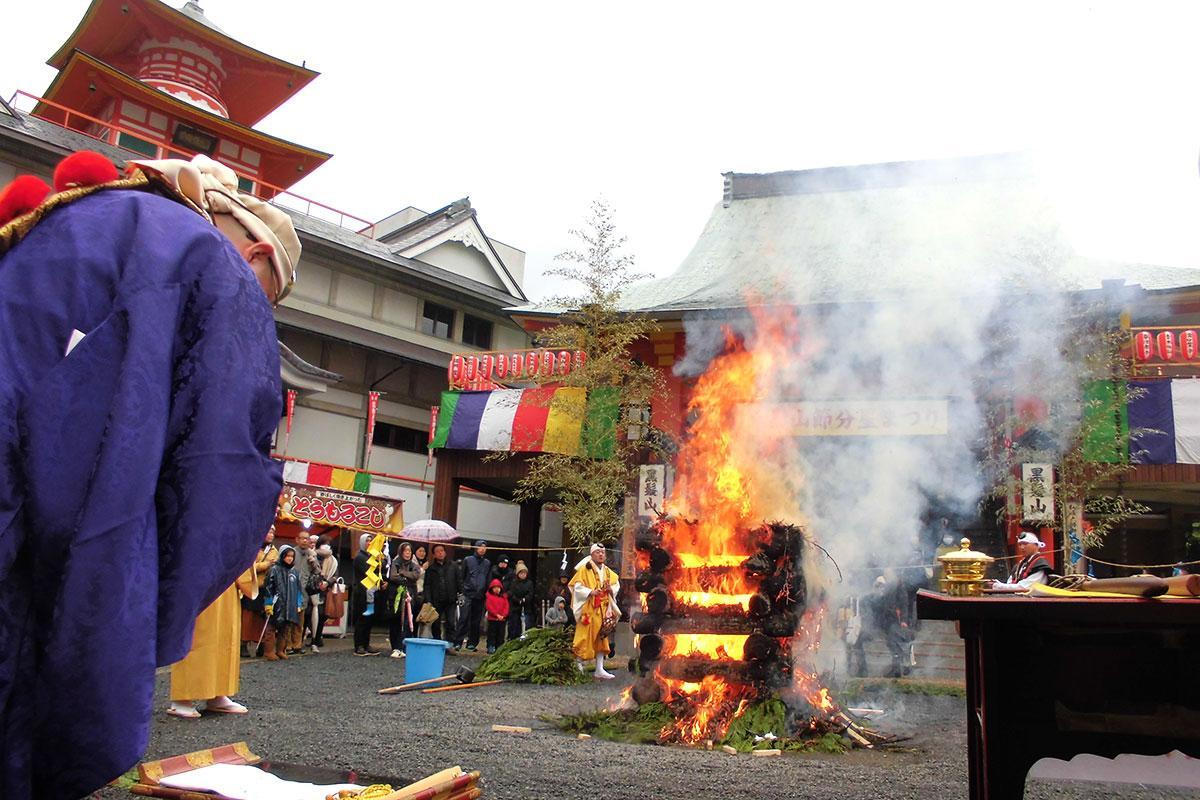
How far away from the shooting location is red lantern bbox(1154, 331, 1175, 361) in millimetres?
12945

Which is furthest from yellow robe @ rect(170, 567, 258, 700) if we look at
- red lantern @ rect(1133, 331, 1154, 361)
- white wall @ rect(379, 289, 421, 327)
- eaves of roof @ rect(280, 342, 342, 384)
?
white wall @ rect(379, 289, 421, 327)

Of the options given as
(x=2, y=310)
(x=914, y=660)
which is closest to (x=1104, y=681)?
(x=2, y=310)

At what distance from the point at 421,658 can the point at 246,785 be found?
7.69 metres

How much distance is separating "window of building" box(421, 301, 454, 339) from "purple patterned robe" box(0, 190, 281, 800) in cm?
2215

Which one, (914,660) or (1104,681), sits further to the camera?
(914,660)

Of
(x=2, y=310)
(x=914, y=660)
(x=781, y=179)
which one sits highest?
(x=781, y=179)

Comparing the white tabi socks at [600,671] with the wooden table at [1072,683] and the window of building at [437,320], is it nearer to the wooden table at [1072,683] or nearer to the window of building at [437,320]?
the wooden table at [1072,683]

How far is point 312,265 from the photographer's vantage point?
827 inches

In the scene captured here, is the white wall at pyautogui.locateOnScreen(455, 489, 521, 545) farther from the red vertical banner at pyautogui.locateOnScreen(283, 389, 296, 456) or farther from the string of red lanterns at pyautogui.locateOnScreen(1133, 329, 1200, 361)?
the string of red lanterns at pyautogui.locateOnScreen(1133, 329, 1200, 361)

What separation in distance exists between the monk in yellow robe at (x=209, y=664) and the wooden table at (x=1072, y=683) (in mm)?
5545

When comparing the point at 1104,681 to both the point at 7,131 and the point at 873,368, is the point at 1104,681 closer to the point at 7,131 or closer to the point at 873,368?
the point at 873,368

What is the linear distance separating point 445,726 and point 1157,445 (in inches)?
453

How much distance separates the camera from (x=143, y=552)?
4.02ft

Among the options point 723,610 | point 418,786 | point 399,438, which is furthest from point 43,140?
point 418,786
